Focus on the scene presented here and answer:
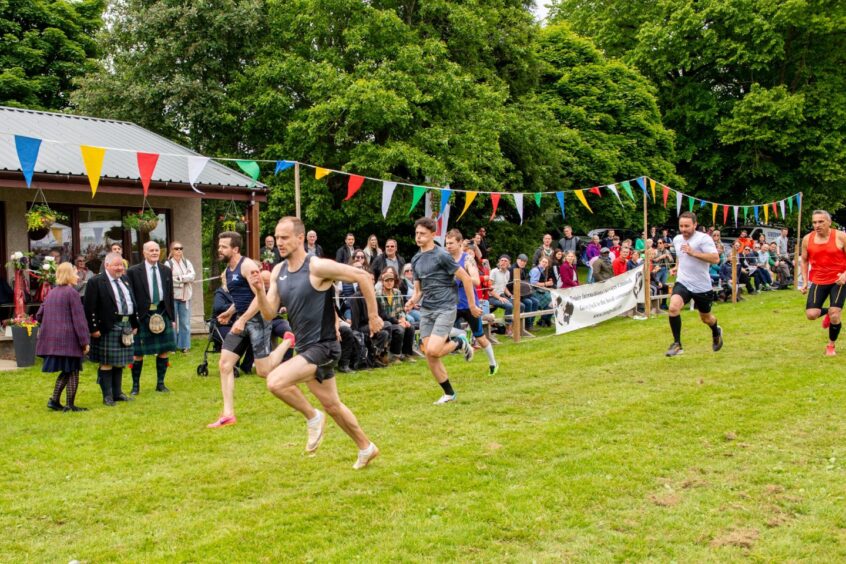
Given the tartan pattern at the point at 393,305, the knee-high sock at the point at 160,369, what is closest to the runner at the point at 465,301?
the tartan pattern at the point at 393,305

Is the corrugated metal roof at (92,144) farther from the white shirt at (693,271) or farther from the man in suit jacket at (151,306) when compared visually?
the white shirt at (693,271)

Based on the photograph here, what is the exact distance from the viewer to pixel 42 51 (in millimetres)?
29594

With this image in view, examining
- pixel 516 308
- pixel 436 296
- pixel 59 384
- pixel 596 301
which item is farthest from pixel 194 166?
pixel 596 301

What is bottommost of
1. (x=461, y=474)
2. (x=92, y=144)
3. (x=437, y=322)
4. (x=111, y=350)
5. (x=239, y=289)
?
(x=461, y=474)

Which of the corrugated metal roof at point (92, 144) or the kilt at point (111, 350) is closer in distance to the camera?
the kilt at point (111, 350)

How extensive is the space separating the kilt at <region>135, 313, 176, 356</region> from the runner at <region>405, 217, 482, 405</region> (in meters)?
3.47

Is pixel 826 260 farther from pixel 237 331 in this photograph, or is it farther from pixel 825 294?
pixel 237 331

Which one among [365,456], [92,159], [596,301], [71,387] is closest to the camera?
[365,456]

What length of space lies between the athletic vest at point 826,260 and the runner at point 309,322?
817 centimetres

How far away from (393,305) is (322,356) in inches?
272

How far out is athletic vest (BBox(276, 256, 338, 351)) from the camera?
6699 millimetres

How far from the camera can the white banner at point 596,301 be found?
16.2 metres

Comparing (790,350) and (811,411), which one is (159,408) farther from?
(790,350)

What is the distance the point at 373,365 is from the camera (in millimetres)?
12820
